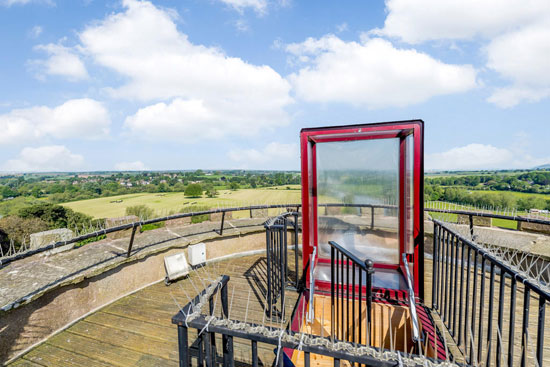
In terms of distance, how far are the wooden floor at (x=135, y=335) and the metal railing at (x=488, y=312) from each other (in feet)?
5.77

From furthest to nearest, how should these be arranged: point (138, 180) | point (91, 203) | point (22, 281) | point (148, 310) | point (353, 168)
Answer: point (138, 180) → point (91, 203) → point (353, 168) → point (148, 310) → point (22, 281)

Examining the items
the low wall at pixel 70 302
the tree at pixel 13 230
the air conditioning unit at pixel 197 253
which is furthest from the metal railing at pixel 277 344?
the tree at pixel 13 230

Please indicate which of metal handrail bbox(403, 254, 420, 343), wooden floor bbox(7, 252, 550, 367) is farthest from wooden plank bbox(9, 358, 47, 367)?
metal handrail bbox(403, 254, 420, 343)

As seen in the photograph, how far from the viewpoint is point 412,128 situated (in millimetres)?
2998

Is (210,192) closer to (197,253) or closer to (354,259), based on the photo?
(197,253)

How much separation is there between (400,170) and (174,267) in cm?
364

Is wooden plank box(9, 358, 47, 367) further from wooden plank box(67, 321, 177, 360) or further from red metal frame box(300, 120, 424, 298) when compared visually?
red metal frame box(300, 120, 424, 298)

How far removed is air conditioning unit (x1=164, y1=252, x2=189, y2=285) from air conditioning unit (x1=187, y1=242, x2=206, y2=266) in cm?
28

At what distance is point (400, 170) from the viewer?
337cm

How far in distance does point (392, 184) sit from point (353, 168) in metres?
0.55

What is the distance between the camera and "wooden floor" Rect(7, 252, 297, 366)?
2.52 metres

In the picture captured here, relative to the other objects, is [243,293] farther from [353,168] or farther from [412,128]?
[412,128]

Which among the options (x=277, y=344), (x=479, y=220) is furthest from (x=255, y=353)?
(x=479, y=220)

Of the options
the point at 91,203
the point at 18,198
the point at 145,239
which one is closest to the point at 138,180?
the point at 91,203
